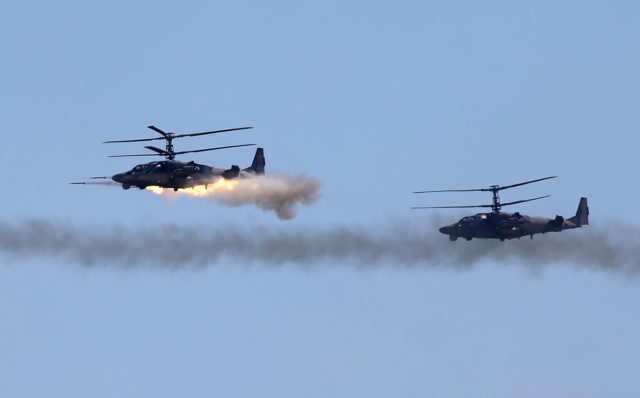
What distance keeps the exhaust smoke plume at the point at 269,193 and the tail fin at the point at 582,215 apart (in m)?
21.5

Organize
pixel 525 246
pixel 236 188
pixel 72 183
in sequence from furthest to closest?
1. pixel 525 246
2. pixel 236 188
3. pixel 72 183

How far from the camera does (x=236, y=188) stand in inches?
5394

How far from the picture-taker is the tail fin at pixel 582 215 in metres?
144

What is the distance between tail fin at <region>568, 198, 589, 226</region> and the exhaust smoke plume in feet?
70.6

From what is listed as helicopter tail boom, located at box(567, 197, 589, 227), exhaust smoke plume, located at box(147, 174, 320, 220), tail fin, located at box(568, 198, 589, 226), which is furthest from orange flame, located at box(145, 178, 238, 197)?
tail fin, located at box(568, 198, 589, 226)

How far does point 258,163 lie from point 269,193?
2553mm

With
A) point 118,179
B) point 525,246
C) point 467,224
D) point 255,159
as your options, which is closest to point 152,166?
point 118,179

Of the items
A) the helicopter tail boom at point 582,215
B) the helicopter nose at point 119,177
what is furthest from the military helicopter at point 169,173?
the helicopter tail boom at point 582,215

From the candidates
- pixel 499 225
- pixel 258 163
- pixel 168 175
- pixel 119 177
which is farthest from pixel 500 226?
pixel 119 177

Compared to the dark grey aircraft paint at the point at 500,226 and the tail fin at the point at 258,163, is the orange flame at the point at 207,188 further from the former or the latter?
the dark grey aircraft paint at the point at 500,226

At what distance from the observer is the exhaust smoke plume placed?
137125mm

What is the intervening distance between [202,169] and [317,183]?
12.7 meters

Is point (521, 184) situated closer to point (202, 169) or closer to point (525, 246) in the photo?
point (525, 246)

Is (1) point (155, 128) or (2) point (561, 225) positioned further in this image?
(2) point (561, 225)
